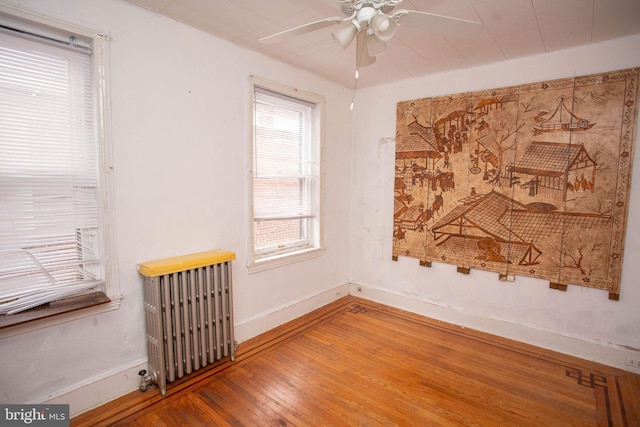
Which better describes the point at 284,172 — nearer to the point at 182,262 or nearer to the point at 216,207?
the point at 216,207

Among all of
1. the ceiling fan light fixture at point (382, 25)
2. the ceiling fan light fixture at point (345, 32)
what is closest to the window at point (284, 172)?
the ceiling fan light fixture at point (345, 32)

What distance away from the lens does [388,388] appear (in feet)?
7.73

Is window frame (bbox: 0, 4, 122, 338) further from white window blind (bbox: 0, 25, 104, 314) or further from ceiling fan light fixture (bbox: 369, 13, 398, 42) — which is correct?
ceiling fan light fixture (bbox: 369, 13, 398, 42)

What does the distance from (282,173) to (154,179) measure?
139 cm

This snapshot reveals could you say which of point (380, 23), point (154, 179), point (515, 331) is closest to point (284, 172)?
point (154, 179)

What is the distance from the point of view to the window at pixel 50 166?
1772 mm

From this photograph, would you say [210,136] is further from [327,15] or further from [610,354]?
[610,354]

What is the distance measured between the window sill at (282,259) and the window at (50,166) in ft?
4.10

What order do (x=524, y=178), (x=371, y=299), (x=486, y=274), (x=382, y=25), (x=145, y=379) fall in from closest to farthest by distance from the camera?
(x=382, y=25) < (x=145, y=379) < (x=524, y=178) < (x=486, y=274) < (x=371, y=299)

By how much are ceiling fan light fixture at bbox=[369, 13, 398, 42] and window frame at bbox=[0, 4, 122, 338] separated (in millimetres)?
1752

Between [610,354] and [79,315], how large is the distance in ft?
13.6

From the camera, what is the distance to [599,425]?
202cm

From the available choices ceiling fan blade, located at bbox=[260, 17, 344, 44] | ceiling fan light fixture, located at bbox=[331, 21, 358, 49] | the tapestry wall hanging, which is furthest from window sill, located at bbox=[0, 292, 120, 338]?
the tapestry wall hanging

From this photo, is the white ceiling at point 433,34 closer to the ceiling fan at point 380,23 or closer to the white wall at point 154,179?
the ceiling fan at point 380,23
